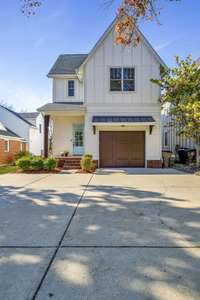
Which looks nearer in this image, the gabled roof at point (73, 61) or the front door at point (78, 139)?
the gabled roof at point (73, 61)

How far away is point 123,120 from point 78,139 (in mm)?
Answer: 4184

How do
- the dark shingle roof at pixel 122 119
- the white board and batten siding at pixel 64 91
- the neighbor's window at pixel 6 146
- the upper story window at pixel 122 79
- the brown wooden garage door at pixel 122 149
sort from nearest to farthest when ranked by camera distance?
the dark shingle roof at pixel 122 119 → the upper story window at pixel 122 79 → the brown wooden garage door at pixel 122 149 → the white board and batten siding at pixel 64 91 → the neighbor's window at pixel 6 146

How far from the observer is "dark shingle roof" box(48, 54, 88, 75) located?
64.0 ft

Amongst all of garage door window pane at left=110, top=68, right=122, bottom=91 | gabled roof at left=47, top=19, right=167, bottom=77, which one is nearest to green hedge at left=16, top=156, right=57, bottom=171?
garage door window pane at left=110, top=68, right=122, bottom=91

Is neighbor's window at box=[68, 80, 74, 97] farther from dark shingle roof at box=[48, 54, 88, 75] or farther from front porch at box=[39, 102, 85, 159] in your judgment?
front porch at box=[39, 102, 85, 159]

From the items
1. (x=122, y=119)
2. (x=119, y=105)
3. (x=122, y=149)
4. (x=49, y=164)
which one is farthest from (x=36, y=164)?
(x=119, y=105)

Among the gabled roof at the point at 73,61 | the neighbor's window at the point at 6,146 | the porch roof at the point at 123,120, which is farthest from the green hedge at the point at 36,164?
the neighbor's window at the point at 6,146

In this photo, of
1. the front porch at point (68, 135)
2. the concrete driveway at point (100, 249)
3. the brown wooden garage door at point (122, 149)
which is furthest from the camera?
the front porch at point (68, 135)

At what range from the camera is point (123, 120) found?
15578 mm

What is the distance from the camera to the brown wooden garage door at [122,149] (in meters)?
16.7

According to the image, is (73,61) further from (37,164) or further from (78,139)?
(37,164)

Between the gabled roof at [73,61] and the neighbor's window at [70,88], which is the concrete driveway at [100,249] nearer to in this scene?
the gabled roof at [73,61]

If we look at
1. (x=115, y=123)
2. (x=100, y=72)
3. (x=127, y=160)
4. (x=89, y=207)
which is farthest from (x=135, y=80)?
(x=89, y=207)

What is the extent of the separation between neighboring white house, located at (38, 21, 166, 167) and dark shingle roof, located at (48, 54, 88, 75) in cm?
363
